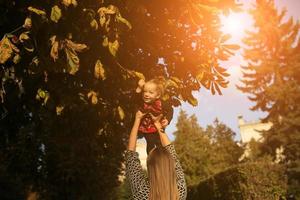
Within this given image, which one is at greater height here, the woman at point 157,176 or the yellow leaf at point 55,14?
the yellow leaf at point 55,14

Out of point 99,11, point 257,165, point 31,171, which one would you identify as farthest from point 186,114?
point 99,11

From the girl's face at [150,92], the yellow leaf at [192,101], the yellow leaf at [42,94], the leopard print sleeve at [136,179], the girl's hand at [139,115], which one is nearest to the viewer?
the leopard print sleeve at [136,179]

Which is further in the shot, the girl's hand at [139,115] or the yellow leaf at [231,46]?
the yellow leaf at [231,46]

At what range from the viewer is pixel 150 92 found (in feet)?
12.1

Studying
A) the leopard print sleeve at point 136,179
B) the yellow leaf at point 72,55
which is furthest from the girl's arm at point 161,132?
the yellow leaf at point 72,55

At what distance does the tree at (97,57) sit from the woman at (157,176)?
7.32ft

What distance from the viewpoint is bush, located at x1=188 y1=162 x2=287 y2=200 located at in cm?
1443

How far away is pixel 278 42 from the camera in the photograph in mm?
38438

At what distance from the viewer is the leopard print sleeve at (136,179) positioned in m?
3.20

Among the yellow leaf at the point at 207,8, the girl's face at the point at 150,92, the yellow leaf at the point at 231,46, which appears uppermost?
the yellow leaf at the point at 207,8

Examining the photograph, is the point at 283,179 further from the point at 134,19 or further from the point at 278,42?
the point at 278,42

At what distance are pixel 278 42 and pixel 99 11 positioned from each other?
3624 cm

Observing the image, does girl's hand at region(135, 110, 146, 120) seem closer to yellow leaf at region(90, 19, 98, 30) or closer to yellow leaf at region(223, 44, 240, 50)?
yellow leaf at region(90, 19, 98, 30)

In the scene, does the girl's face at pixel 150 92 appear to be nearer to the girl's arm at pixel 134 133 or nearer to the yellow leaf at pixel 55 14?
the girl's arm at pixel 134 133
